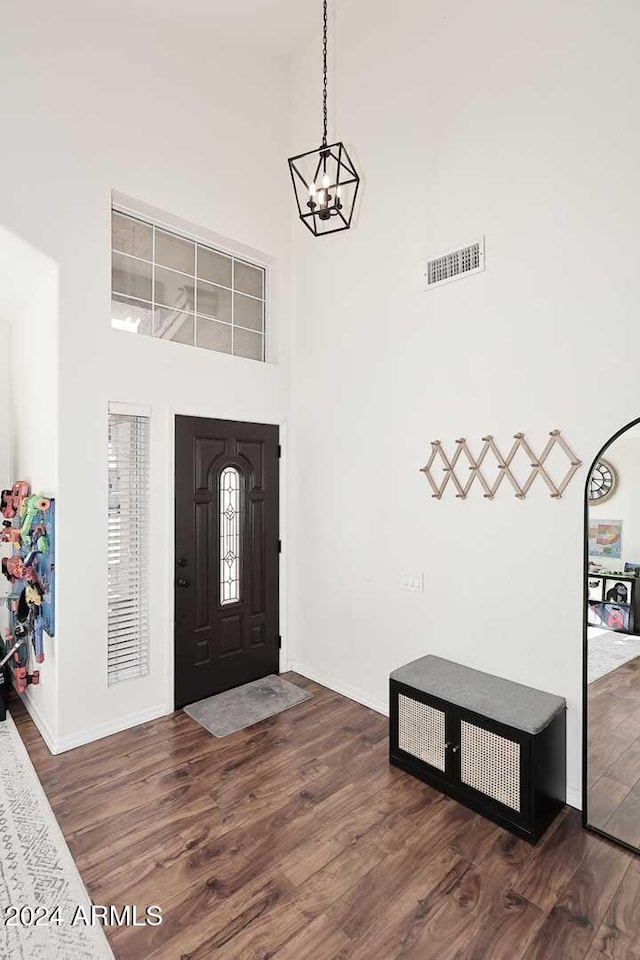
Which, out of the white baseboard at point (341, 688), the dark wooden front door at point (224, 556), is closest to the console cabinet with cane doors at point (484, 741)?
the white baseboard at point (341, 688)

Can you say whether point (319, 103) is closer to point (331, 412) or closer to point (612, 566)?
point (331, 412)

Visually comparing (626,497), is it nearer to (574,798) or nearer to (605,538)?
(605,538)

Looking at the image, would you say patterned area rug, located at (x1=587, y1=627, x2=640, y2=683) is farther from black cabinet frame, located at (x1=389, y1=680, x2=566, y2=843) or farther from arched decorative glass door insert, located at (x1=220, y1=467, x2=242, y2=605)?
arched decorative glass door insert, located at (x1=220, y1=467, x2=242, y2=605)

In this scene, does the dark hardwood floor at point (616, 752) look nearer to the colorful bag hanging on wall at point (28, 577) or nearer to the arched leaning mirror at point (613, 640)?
the arched leaning mirror at point (613, 640)

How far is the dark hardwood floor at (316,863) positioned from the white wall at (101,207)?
2.52 feet

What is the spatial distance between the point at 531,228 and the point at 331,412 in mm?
1803

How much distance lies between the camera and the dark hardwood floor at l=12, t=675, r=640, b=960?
5.83 feet

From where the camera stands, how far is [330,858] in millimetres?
2156

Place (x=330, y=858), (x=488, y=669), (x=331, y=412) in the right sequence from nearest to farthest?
(x=330, y=858) → (x=488, y=669) → (x=331, y=412)

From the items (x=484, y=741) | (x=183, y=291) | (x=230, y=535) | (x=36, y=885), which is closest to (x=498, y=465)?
(x=484, y=741)

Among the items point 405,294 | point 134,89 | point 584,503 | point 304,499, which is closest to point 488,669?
point 584,503

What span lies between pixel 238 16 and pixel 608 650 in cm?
466

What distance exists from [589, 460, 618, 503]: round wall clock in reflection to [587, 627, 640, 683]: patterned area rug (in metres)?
0.65

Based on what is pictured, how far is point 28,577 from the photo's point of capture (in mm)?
3160
